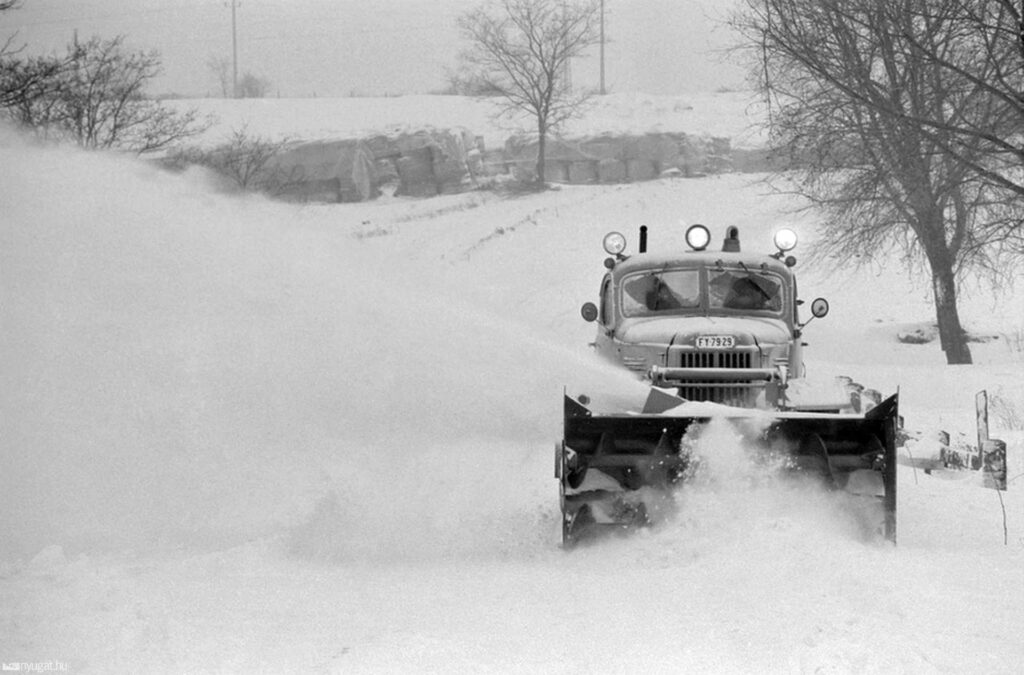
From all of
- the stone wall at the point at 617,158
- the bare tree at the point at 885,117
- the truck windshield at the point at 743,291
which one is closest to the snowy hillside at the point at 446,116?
the stone wall at the point at 617,158

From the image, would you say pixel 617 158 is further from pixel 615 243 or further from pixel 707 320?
pixel 707 320

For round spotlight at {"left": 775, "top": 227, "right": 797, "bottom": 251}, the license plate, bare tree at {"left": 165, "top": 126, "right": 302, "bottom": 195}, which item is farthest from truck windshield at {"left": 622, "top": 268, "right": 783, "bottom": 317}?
bare tree at {"left": 165, "top": 126, "right": 302, "bottom": 195}

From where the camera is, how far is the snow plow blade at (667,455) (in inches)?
272

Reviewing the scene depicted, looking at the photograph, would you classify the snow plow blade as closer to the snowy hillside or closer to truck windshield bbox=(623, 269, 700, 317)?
truck windshield bbox=(623, 269, 700, 317)

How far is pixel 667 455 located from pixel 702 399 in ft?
4.34

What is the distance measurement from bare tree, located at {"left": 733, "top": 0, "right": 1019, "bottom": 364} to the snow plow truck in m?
2.16

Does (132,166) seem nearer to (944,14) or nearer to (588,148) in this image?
(944,14)

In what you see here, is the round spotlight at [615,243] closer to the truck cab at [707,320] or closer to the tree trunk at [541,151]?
the truck cab at [707,320]

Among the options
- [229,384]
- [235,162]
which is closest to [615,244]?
[229,384]

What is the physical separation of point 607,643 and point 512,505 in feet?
12.2

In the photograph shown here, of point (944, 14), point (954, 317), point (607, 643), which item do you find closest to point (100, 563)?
point (607, 643)

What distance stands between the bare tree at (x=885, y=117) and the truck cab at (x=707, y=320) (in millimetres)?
1927

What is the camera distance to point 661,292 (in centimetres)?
931

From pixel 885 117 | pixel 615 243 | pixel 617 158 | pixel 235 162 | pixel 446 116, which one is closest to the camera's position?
pixel 615 243
